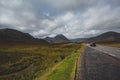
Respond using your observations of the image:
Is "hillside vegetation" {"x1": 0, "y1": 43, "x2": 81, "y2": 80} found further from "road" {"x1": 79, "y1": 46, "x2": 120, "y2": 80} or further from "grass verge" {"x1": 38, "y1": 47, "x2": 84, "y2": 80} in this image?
"road" {"x1": 79, "y1": 46, "x2": 120, "y2": 80}

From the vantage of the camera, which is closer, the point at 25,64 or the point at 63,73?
the point at 63,73

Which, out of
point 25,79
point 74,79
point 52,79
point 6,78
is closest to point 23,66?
point 6,78

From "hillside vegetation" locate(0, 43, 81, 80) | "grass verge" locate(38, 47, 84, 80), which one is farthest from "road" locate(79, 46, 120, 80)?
"hillside vegetation" locate(0, 43, 81, 80)

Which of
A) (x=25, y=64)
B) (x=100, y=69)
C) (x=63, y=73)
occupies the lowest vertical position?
(x=25, y=64)

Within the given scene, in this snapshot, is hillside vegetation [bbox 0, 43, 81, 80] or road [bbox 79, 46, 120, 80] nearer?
road [bbox 79, 46, 120, 80]

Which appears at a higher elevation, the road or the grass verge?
the road

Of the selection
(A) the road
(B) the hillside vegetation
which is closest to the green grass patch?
(A) the road

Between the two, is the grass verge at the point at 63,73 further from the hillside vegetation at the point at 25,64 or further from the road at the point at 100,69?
the hillside vegetation at the point at 25,64

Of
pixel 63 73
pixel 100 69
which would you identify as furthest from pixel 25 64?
pixel 100 69

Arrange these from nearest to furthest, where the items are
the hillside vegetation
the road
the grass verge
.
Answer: the road, the grass verge, the hillside vegetation

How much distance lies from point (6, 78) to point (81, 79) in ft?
52.0

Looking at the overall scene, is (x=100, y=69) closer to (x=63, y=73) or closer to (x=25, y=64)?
(x=63, y=73)

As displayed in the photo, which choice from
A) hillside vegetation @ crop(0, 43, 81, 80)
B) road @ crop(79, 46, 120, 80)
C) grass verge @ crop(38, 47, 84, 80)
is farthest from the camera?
hillside vegetation @ crop(0, 43, 81, 80)

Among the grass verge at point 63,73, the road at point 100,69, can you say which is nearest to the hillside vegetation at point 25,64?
the grass verge at point 63,73
